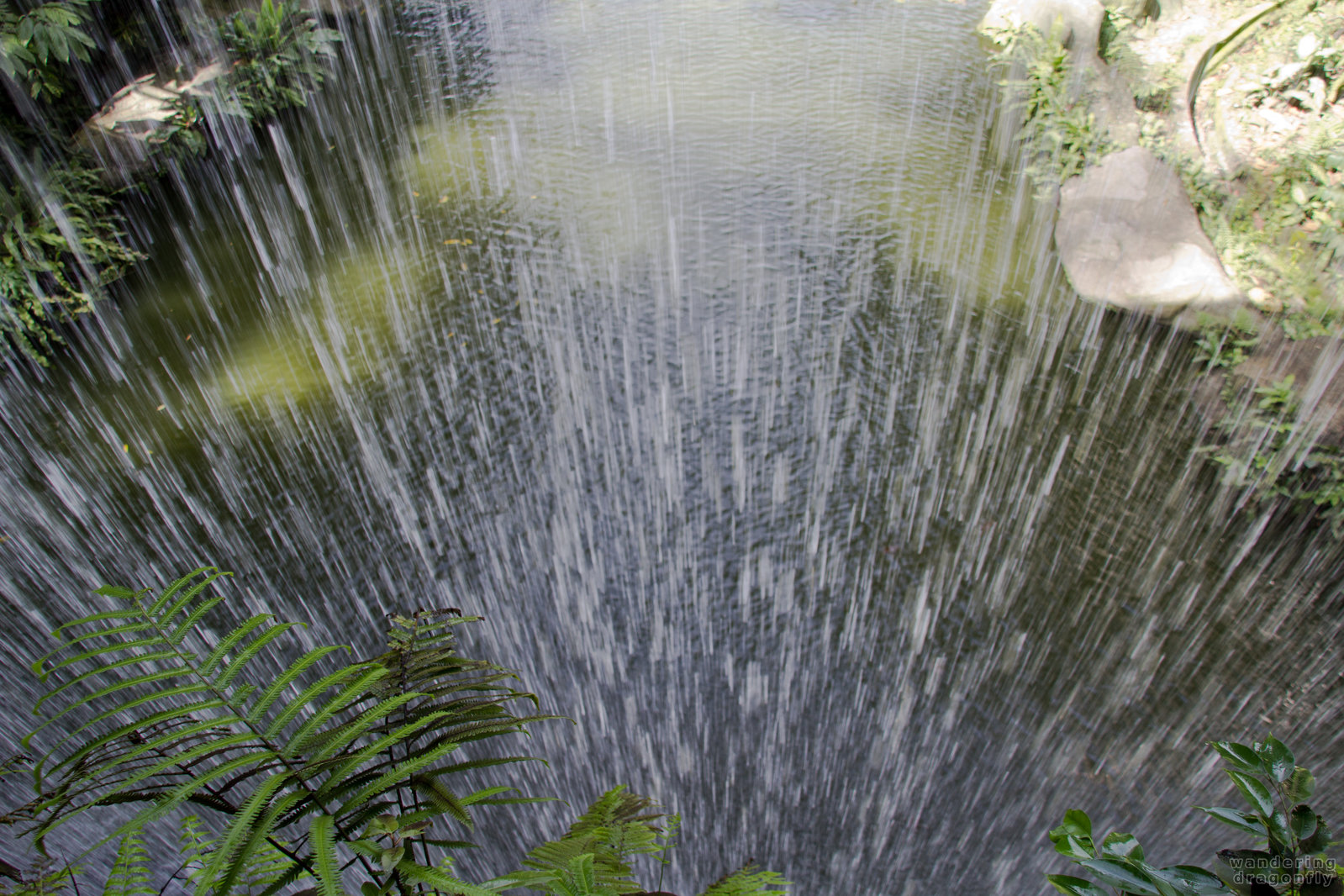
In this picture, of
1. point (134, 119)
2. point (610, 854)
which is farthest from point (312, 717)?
point (134, 119)

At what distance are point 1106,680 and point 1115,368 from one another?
8.17 ft

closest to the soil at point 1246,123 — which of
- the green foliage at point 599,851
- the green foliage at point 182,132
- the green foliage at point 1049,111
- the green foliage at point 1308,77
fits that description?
the green foliage at point 1308,77

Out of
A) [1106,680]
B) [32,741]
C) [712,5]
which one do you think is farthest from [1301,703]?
[712,5]

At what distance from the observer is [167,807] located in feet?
3.29

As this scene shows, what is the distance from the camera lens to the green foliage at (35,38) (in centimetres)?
634

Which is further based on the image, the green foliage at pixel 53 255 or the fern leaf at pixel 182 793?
the green foliage at pixel 53 255

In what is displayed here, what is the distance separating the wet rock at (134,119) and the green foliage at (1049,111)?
27.8 feet

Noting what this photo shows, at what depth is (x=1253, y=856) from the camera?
1.08 meters

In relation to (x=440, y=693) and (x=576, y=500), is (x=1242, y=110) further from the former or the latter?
(x=440, y=693)

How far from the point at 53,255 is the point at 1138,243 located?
8.89 meters

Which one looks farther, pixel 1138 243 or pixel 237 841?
pixel 1138 243

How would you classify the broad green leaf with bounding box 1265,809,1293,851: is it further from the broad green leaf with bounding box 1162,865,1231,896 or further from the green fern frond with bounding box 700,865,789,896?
the green fern frond with bounding box 700,865,789,896

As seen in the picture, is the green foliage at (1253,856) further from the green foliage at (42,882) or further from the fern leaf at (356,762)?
the green foliage at (42,882)

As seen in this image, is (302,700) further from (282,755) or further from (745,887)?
(745,887)
